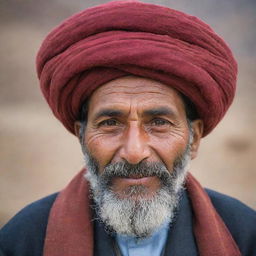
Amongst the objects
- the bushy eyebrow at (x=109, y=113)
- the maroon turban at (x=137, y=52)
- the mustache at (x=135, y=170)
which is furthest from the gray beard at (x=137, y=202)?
the maroon turban at (x=137, y=52)

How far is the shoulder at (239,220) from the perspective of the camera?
270 centimetres

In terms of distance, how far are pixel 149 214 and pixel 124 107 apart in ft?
1.86

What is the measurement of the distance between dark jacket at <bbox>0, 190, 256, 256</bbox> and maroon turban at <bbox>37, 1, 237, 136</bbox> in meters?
0.64

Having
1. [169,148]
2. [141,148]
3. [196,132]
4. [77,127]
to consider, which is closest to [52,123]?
[77,127]

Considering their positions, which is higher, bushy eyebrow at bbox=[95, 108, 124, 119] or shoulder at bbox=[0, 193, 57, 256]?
bushy eyebrow at bbox=[95, 108, 124, 119]

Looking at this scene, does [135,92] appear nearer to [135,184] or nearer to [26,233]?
[135,184]

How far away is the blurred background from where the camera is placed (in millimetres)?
5770

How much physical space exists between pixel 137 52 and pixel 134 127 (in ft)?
1.24

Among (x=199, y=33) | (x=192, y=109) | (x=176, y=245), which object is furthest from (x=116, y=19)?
(x=176, y=245)

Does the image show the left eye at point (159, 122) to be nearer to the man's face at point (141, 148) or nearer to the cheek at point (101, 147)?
the man's face at point (141, 148)

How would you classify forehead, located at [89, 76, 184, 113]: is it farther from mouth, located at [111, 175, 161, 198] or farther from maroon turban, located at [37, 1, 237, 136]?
mouth, located at [111, 175, 161, 198]

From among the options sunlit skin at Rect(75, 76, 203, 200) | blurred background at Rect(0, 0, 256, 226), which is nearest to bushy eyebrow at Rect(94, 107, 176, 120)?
sunlit skin at Rect(75, 76, 203, 200)

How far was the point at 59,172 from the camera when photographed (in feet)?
19.2

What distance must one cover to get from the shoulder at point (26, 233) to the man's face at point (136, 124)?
449mm
